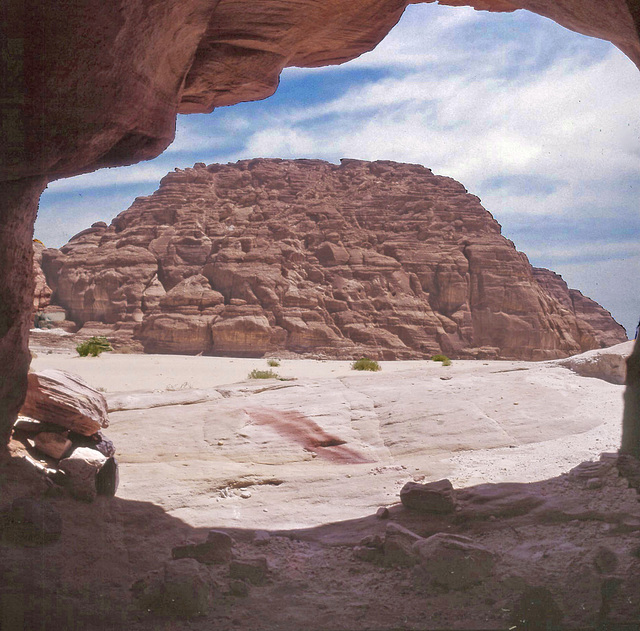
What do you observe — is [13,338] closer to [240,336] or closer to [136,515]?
[136,515]

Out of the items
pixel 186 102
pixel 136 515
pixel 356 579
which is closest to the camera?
pixel 356 579

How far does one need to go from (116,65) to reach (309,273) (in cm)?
5765

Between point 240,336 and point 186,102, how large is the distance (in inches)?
1839

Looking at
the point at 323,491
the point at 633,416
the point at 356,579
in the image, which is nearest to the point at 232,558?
the point at 356,579

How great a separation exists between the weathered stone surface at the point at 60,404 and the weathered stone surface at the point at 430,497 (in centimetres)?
355

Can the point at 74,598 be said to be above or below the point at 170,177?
below

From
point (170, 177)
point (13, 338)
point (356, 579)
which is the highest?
point (170, 177)

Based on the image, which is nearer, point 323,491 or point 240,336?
point 323,491

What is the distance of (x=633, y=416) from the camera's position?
222 inches

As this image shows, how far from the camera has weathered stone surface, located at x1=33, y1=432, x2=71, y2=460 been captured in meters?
5.85

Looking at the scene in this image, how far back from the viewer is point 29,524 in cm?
432

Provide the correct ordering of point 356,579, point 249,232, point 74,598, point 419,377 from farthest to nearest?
point 249,232 → point 419,377 → point 356,579 → point 74,598

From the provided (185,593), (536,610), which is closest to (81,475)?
(185,593)

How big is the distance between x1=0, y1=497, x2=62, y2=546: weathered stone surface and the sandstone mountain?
4917 cm
